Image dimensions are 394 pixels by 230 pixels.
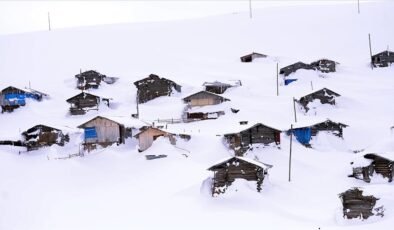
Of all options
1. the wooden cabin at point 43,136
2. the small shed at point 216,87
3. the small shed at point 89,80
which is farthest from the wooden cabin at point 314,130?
the small shed at point 89,80

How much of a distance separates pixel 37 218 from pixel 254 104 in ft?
113

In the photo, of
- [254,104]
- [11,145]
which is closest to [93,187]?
[11,145]

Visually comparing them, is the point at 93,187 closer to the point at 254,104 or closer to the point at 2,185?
the point at 2,185

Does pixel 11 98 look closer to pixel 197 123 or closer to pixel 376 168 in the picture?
pixel 197 123

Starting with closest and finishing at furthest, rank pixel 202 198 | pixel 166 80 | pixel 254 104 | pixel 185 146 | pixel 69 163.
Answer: pixel 202 198 < pixel 69 163 < pixel 185 146 < pixel 254 104 < pixel 166 80

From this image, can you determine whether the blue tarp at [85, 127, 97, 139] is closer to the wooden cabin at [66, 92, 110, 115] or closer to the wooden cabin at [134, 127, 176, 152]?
the wooden cabin at [134, 127, 176, 152]

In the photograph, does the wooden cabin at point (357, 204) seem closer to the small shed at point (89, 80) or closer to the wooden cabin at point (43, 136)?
the wooden cabin at point (43, 136)

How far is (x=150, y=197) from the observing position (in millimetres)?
35531

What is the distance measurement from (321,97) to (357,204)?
97.1 ft

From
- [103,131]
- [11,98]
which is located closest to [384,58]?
[103,131]

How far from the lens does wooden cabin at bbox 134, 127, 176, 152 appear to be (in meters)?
45.9

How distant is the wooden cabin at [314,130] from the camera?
47.8m

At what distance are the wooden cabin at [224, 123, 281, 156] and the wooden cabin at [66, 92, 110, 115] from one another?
77.9 ft

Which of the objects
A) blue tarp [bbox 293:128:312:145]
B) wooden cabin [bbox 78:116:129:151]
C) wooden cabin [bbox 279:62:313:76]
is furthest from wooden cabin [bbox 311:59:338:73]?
wooden cabin [bbox 78:116:129:151]
